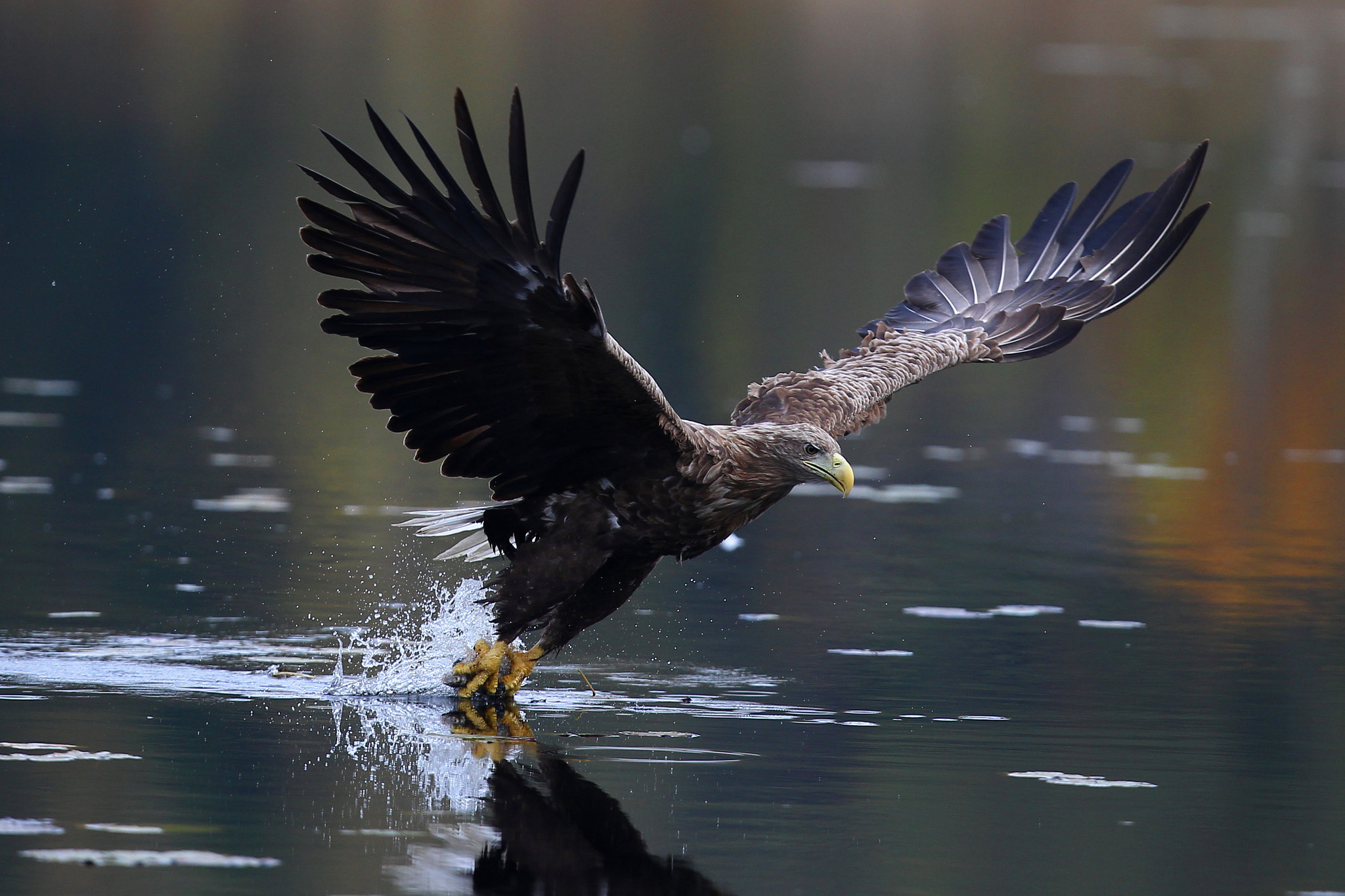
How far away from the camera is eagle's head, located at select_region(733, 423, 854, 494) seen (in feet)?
23.8

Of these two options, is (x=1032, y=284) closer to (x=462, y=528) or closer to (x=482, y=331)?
(x=462, y=528)

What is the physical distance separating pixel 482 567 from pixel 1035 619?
241 cm

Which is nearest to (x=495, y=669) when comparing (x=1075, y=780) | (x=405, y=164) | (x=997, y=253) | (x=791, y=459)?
(x=791, y=459)

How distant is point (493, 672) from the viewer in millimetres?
7367

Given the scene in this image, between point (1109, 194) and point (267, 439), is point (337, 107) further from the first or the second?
point (1109, 194)

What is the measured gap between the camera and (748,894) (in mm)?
5254

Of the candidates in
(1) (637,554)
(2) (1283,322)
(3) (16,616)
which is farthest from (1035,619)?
(2) (1283,322)

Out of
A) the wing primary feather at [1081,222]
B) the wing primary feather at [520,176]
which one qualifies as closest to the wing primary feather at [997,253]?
the wing primary feather at [1081,222]

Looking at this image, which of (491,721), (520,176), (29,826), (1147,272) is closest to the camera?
(29,826)

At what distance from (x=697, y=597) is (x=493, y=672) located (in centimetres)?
197

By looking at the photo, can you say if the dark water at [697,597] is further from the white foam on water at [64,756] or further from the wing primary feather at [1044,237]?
the wing primary feather at [1044,237]

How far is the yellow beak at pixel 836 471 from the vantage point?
7242 millimetres

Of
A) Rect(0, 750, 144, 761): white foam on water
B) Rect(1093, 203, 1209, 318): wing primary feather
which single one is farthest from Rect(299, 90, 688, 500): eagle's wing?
Rect(1093, 203, 1209, 318): wing primary feather

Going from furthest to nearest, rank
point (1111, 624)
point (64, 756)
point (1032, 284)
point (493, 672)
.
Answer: point (1032, 284) → point (1111, 624) → point (493, 672) → point (64, 756)
